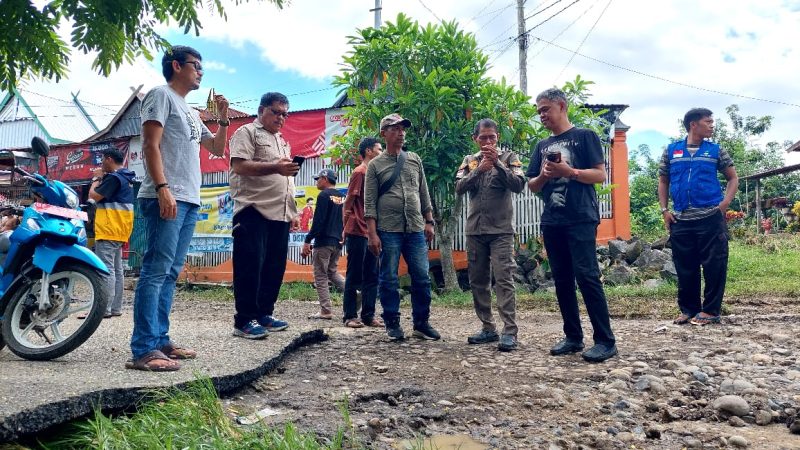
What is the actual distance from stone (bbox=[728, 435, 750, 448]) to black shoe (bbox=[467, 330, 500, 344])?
2.44 m

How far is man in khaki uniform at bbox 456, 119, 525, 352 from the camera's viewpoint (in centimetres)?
454

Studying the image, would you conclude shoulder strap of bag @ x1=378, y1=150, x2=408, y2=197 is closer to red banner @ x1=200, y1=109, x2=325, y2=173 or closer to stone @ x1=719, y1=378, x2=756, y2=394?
stone @ x1=719, y1=378, x2=756, y2=394

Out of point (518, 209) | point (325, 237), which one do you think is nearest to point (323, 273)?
point (325, 237)

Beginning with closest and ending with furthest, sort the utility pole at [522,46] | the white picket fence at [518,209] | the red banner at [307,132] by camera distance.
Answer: the white picket fence at [518,209]
the red banner at [307,132]
the utility pole at [522,46]

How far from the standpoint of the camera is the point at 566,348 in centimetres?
425

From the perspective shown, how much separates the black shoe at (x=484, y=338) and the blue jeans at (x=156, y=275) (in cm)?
228

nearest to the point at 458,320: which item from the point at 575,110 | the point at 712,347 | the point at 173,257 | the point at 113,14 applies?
the point at 712,347

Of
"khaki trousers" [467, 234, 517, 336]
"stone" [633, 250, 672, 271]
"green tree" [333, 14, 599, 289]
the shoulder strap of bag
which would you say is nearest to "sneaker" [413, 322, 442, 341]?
"khaki trousers" [467, 234, 517, 336]

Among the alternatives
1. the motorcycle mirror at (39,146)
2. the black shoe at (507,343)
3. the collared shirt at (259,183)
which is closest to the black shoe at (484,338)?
the black shoe at (507,343)

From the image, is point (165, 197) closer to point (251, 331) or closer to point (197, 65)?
point (197, 65)

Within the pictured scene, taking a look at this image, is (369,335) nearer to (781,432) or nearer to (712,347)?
(712,347)

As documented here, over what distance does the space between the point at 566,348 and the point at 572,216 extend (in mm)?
938

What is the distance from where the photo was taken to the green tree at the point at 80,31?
2.05 meters

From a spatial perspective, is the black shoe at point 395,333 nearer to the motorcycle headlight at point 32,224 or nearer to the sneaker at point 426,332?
the sneaker at point 426,332
